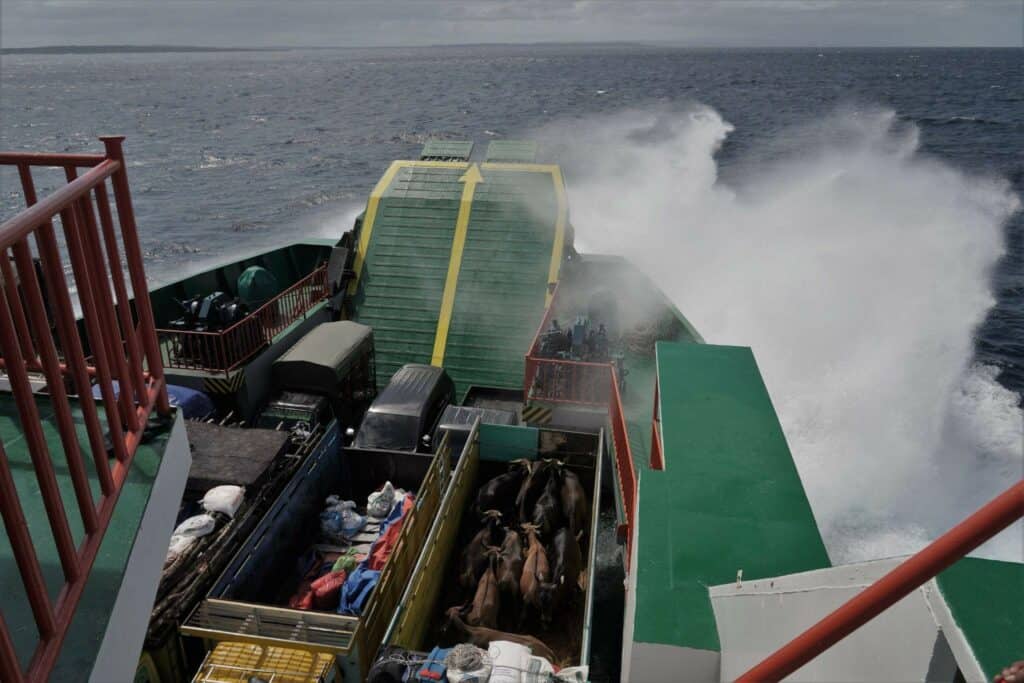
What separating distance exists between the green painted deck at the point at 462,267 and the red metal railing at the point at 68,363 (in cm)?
1181

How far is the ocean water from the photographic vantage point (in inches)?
723

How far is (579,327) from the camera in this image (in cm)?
1338

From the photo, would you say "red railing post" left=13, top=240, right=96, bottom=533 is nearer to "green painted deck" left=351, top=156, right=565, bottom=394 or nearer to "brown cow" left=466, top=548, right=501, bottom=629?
"brown cow" left=466, top=548, right=501, bottom=629

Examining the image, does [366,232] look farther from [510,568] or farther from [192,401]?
[510,568]

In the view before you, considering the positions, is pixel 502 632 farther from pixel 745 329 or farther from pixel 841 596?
pixel 745 329

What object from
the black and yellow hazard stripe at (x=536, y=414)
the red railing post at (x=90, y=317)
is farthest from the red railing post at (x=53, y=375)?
the black and yellow hazard stripe at (x=536, y=414)

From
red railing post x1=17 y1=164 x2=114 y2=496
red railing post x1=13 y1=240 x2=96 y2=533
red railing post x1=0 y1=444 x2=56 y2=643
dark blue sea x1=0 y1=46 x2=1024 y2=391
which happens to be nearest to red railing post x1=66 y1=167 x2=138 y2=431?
red railing post x1=17 y1=164 x2=114 y2=496

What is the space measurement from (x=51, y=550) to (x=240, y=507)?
569cm

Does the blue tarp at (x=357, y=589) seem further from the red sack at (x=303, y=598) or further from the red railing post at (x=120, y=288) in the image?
the red railing post at (x=120, y=288)

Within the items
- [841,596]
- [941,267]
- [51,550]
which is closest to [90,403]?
[51,550]

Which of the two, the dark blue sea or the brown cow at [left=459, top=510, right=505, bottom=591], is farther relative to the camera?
the dark blue sea

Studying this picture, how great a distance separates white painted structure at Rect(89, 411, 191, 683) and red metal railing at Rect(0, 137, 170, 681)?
0.83ft

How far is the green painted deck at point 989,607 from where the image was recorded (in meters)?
2.38

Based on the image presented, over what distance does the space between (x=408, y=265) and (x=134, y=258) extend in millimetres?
13584
